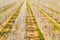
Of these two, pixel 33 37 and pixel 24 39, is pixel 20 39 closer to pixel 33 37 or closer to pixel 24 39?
pixel 24 39

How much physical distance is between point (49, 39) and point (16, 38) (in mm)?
1162

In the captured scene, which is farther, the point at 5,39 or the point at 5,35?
the point at 5,35

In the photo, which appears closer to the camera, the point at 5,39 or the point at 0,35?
the point at 5,39

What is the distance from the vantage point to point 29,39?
6.14 meters

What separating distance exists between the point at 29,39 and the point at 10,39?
0.67 meters

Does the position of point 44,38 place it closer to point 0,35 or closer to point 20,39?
point 20,39

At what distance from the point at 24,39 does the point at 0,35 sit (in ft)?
3.65

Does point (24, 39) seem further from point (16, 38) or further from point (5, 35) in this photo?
point (5, 35)

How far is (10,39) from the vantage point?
601 cm

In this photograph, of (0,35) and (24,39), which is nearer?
(24,39)

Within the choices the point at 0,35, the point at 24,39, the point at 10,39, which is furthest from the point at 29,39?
the point at 0,35

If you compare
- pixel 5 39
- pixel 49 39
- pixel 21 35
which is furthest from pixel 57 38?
pixel 5 39

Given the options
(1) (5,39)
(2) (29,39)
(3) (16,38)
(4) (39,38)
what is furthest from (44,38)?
(1) (5,39)

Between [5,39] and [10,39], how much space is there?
0.18 meters
